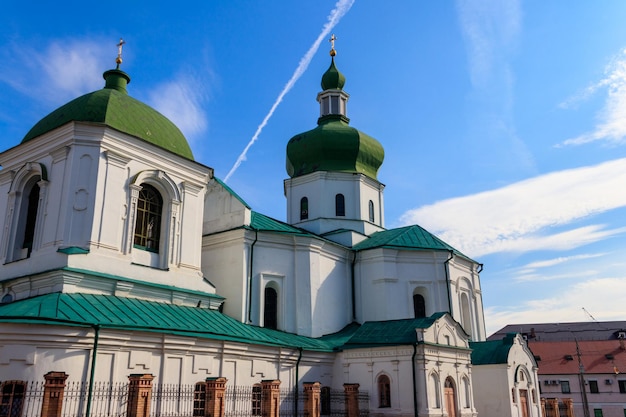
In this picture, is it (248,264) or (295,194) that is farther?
(295,194)

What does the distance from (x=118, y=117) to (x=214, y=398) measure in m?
9.53

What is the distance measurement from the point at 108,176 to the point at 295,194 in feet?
42.6

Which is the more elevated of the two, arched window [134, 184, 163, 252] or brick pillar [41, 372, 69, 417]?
arched window [134, 184, 163, 252]

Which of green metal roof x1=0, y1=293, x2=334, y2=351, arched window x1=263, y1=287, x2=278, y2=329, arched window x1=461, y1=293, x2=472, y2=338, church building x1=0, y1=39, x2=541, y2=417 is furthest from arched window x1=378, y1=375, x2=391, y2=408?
arched window x1=461, y1=293, x2=472, y2=338

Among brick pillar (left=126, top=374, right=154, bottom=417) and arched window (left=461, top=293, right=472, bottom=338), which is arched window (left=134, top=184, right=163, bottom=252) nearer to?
brick pillar (left=126, top=374, right=154, bottom=417)

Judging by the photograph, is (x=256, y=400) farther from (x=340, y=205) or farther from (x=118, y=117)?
(x=340, y=205)

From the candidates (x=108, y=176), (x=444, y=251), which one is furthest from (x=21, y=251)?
(x=444, y=251)

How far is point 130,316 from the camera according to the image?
51.2 ft

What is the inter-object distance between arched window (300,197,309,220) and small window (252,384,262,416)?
11.9 metres

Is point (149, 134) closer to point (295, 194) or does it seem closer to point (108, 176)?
point (108, 176)

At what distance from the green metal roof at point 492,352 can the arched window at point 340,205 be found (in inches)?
348

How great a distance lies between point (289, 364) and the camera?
64.5 ft

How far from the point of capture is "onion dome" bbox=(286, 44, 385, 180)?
2898 cm

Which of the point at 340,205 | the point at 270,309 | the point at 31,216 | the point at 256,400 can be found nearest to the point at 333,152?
the point at 340,205
